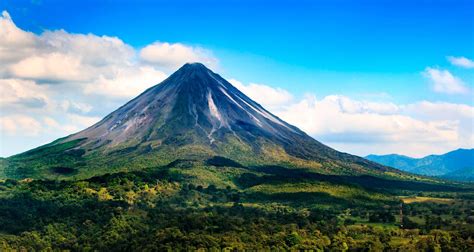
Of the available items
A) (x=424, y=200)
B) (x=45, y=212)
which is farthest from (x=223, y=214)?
(x=424, y=200)

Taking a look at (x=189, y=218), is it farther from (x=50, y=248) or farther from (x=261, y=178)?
(x=261, y=178)

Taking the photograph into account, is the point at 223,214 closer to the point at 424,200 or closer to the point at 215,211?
the point at 215,211

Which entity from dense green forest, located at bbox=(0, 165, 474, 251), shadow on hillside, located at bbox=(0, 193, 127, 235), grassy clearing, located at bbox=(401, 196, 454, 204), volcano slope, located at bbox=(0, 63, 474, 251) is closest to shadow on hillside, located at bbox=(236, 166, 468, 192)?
volcano slope, located at bbox=(0, 63, 474, 251)

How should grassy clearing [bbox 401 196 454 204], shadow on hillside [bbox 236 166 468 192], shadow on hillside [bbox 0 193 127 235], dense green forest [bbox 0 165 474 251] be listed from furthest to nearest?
shadow on hillside [bbox 236 166 468 192], grassy clearing [bbox 401 196 454 204], shadow on hillside [bbox 0 193 127 235], dense green forest [bbox 0 165 474 251]

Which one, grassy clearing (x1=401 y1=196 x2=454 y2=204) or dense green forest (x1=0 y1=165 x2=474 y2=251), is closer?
dense green forest (x1=0 y1=165 x2=474 y2=251)

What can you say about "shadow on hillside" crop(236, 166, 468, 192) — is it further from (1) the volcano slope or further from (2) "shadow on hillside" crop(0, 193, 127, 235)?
(2) "shadow on hillside" crop(0, 193, 127, 235)

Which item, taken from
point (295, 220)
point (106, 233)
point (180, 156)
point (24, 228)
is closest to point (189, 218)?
point (106, 233)

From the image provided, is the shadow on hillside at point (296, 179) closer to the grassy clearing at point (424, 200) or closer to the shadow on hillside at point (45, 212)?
the grassy clearing at point (424, 200)

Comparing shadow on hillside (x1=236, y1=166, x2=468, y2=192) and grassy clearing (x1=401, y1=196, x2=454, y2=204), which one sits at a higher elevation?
shadow on hillside (x1=236, y1=166, x2=468, y2=192)
